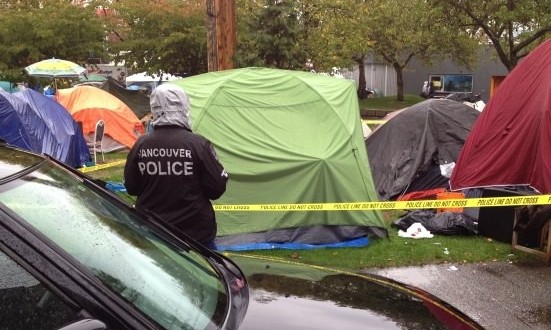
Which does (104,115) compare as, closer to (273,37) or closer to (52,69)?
(52,69)

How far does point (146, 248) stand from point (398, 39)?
27.9m

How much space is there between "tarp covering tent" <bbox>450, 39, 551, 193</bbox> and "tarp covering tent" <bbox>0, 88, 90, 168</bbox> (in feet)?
27.0

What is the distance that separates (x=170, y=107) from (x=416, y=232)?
4583 mm

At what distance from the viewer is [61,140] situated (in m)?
12.4

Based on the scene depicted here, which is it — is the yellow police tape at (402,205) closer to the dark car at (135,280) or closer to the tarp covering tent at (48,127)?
the dark car at (135,280)

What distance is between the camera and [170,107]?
364 cm

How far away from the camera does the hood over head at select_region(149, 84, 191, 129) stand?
144 inches

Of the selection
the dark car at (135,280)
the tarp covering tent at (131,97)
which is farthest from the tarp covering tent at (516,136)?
the tarp covering tent at (131,97)

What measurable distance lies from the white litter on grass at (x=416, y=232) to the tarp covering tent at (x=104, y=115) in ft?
32.1

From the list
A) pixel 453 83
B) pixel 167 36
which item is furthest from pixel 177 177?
pixel 453 83

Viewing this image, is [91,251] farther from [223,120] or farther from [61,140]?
[61,140]

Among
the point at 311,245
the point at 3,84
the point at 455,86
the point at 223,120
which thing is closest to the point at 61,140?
the point at 223,120

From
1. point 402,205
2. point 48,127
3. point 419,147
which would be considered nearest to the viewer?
point 402,205

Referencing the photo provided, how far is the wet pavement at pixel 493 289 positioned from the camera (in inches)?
195
